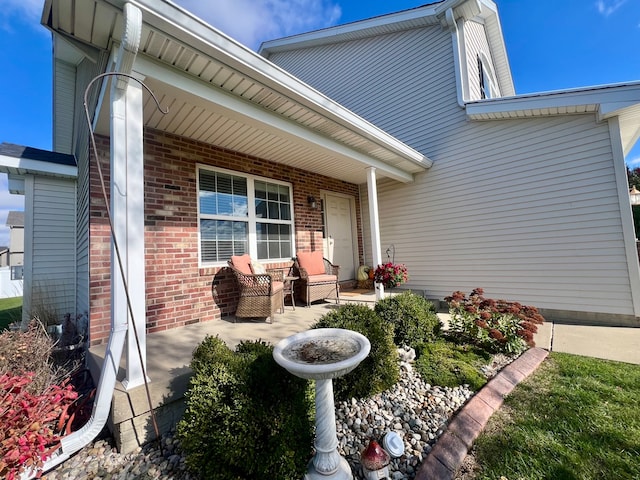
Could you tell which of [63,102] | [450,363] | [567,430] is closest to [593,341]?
[450,363]

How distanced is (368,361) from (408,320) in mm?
1022

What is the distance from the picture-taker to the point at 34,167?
423 cm

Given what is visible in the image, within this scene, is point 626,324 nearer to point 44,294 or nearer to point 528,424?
point 528,424

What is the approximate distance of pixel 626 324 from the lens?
3.85m

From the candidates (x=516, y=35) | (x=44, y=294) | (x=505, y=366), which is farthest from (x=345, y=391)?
(x=516, y=35)

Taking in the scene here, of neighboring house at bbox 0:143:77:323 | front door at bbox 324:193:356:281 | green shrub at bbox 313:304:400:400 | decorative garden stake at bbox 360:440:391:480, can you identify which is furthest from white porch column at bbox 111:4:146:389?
front door at bbox 324:193:356:281

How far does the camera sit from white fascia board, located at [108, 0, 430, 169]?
1912mm

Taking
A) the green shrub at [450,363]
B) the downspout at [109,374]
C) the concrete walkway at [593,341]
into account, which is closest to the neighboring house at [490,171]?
the concrete walkway at [593,341]

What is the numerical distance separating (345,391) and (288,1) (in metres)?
7.44

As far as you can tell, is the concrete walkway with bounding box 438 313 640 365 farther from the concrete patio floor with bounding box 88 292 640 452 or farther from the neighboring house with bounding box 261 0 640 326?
the neighboring house with bounding box 261 0 640 326

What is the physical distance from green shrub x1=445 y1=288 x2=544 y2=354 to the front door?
3.14m

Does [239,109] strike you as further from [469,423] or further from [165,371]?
[469,423]

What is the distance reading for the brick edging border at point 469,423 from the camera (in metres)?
1.53

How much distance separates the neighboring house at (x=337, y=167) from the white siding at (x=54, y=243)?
45 cm
